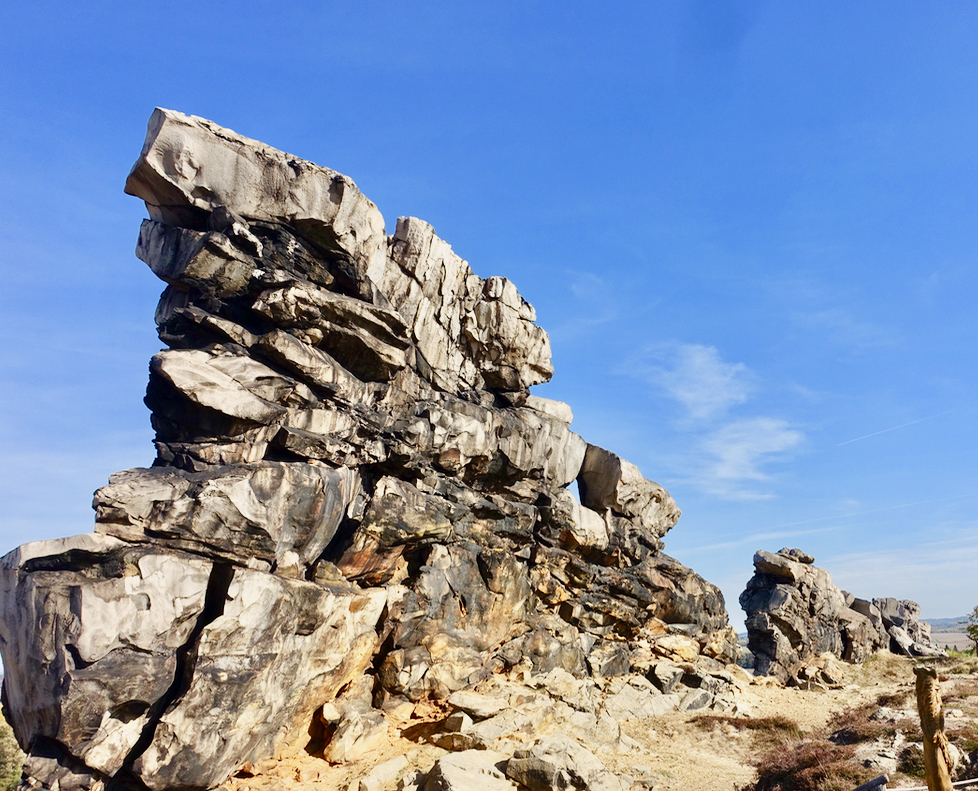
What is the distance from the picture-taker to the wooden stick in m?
16.8

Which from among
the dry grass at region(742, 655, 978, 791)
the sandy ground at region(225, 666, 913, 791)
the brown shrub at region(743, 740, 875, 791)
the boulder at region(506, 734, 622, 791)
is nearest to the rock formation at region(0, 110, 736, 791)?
the boulder at region(506, 734, 622, 791)

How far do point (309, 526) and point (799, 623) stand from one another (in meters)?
44.9

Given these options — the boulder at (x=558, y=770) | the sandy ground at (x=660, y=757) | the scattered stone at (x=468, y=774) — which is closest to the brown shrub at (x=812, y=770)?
the sandy ground at (x=660, y=757)

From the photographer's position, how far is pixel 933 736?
17.0m

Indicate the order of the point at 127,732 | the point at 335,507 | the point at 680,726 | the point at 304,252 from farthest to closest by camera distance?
the point at 680,726, the point at 304,252, the point at 335,507, the point at 127,732

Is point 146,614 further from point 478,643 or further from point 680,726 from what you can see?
point 680,726

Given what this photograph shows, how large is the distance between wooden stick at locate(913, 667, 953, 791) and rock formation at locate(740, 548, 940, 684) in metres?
35.5

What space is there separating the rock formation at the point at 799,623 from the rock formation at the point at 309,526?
9573mm

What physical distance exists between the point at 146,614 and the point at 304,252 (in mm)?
17411

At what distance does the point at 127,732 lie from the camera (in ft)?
66.3

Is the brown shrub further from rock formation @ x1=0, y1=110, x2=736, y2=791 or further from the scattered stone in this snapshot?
the scattered stone

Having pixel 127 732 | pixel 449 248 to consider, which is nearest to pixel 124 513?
pixel 127 732

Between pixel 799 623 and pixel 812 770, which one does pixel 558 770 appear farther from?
pixel 799 623

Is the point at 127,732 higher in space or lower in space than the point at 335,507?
lower
